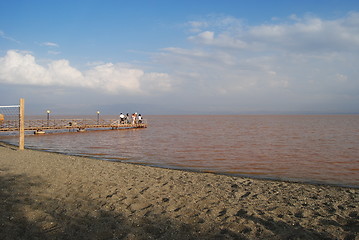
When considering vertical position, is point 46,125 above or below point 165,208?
above

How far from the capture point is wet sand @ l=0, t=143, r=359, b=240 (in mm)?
4629

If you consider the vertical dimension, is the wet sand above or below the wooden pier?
below

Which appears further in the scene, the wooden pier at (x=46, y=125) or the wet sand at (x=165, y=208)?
the wooden pier at (x=46, y=125)

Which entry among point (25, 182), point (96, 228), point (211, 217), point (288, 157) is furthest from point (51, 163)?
point (288, 157)

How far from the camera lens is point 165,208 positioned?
586 centimetres

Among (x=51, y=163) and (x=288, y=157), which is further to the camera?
(x=288, y=157)

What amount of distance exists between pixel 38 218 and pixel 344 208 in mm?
6812

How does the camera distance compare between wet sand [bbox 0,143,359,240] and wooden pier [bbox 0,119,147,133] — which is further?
wooden pier [bbox 0,119,147,133]

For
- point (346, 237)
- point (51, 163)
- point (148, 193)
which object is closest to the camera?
point (346, 237)

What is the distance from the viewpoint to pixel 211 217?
5344mm

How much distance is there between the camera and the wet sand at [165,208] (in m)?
4.63

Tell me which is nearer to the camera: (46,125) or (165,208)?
(165,208)

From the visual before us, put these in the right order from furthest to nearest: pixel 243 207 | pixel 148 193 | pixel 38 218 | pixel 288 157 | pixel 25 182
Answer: pixel 288 157 → pixel 25 182 → pixel 148 193 → pixel 243 207 → pixel 38 218

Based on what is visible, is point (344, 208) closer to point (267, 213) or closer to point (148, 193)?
point (267, 213)
